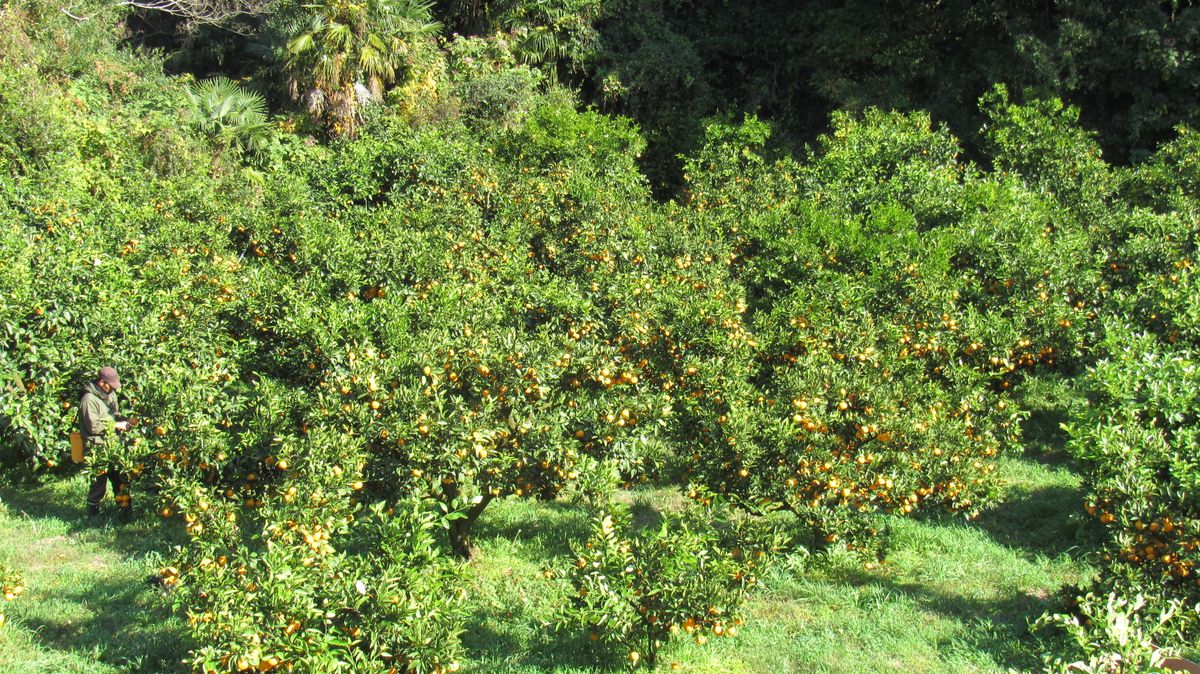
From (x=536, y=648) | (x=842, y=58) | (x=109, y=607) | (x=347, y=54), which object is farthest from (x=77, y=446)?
(x=842, y=58)

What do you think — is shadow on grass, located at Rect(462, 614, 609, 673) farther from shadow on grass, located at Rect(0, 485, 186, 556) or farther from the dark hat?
the dark hat

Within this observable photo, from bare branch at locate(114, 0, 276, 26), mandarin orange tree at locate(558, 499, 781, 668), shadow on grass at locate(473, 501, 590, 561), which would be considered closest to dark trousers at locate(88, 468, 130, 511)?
shadow on grass at locate(473, 501, 590, 561)

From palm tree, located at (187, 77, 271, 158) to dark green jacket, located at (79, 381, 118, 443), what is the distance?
29.3ft

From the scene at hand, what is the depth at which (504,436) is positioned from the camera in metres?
5.65

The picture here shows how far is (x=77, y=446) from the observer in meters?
6.79

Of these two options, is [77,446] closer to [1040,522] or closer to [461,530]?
[461,530]

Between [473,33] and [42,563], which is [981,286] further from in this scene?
[473,33]

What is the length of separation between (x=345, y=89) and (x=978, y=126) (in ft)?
31.3

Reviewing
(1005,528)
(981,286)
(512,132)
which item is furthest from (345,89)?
(1005,528)

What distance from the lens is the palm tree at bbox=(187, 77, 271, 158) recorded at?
15133 millimetres

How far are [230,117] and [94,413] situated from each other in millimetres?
9895

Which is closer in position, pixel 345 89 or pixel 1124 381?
pixel 1124 381

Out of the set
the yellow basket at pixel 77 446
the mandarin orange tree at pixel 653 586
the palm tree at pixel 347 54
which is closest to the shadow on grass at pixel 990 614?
the mandarin orange tree at pixel 653 586

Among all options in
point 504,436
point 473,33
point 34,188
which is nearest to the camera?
point 504,436
